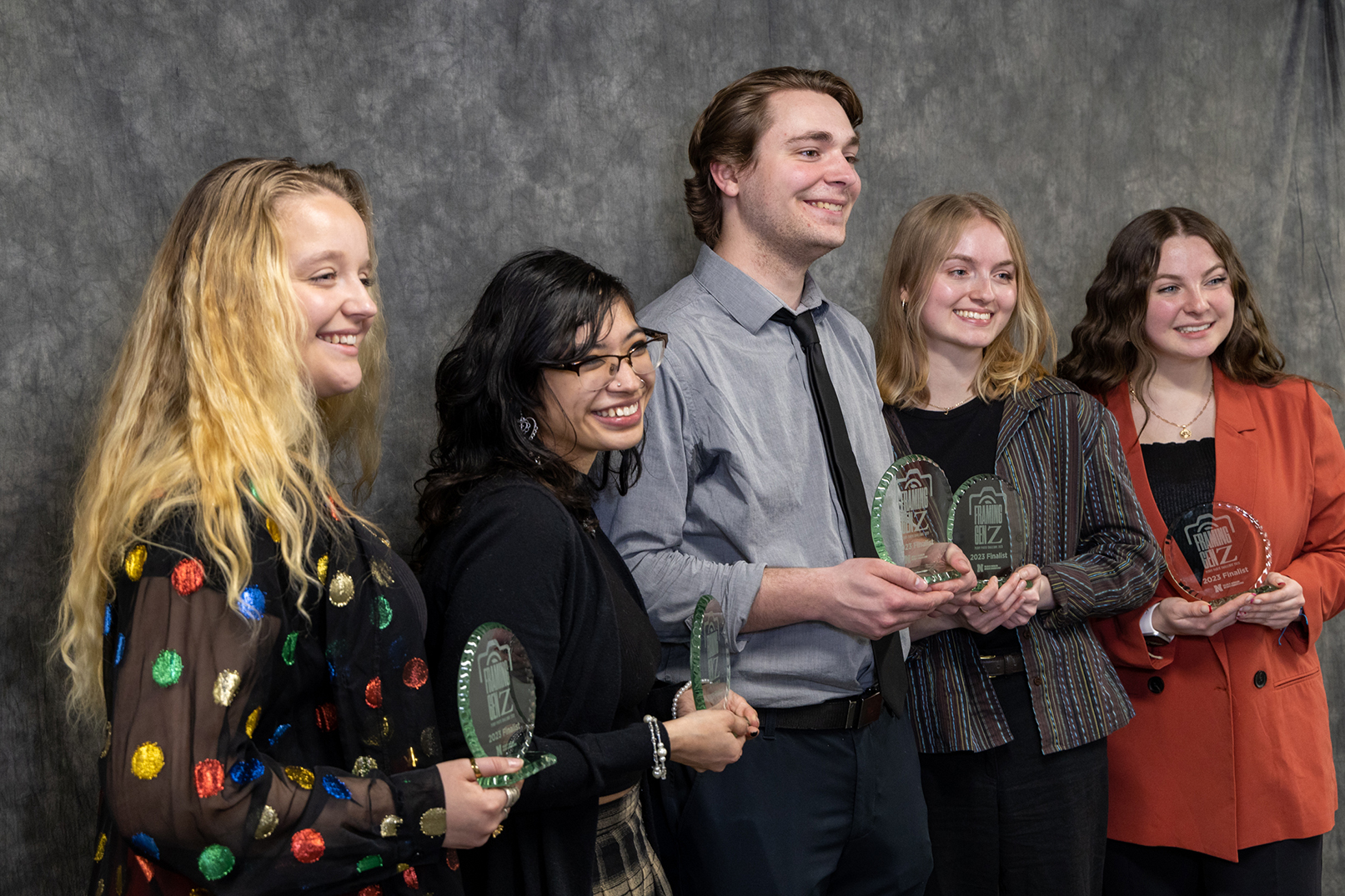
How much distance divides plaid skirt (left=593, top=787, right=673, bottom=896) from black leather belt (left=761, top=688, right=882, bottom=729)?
38cm

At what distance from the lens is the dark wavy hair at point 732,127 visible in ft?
7.43

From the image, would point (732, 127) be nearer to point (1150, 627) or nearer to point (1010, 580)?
point (1010, 580)

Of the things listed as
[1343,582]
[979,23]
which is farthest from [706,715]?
[979,23]

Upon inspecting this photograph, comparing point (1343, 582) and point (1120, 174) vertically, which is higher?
point (1120, 174)

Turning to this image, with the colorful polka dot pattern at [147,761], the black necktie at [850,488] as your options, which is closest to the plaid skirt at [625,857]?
the black necktie at [850,488]

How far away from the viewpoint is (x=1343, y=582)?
2588 millimetres

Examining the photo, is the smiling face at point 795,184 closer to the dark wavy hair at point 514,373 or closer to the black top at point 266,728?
the dark wavy hair at point 514,373

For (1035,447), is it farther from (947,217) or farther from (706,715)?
(706,715)

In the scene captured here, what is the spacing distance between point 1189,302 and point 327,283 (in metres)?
2.15

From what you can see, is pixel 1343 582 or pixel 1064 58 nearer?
pixel 1343 582

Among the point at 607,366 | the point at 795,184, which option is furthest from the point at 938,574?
the point at 795,184

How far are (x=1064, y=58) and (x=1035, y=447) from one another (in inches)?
60.9

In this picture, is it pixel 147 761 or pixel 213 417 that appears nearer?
pixel 147 761

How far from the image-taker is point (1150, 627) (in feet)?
8.16
